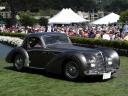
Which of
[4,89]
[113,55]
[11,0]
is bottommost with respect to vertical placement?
[4,89]

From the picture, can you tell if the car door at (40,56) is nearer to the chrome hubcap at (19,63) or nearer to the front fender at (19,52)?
the front fender at (19,52)

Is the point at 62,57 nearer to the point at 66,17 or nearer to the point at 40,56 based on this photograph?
the point at 40,56

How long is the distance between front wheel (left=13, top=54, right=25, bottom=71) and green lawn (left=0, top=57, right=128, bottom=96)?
1.30ft

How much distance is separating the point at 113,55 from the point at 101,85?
1.34 meters

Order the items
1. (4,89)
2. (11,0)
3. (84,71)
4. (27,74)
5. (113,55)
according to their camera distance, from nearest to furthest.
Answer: (4,89) < (84,71) < (113,55) < (27,74) < (11,0)

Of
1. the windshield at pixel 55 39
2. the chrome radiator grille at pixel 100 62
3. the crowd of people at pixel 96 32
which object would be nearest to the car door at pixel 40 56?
the windshield at pixel 55 39

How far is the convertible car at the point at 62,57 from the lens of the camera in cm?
1155

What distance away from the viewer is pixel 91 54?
11.5m

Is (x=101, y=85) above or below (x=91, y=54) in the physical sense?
below

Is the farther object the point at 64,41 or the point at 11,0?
the point at 11,0

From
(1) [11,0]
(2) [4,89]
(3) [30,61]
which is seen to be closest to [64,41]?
(3) [30,61]

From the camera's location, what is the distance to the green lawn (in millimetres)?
10180

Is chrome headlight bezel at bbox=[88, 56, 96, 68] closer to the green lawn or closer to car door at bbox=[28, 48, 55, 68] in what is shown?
the green lawn

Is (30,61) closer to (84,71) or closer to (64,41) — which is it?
(64,41)
